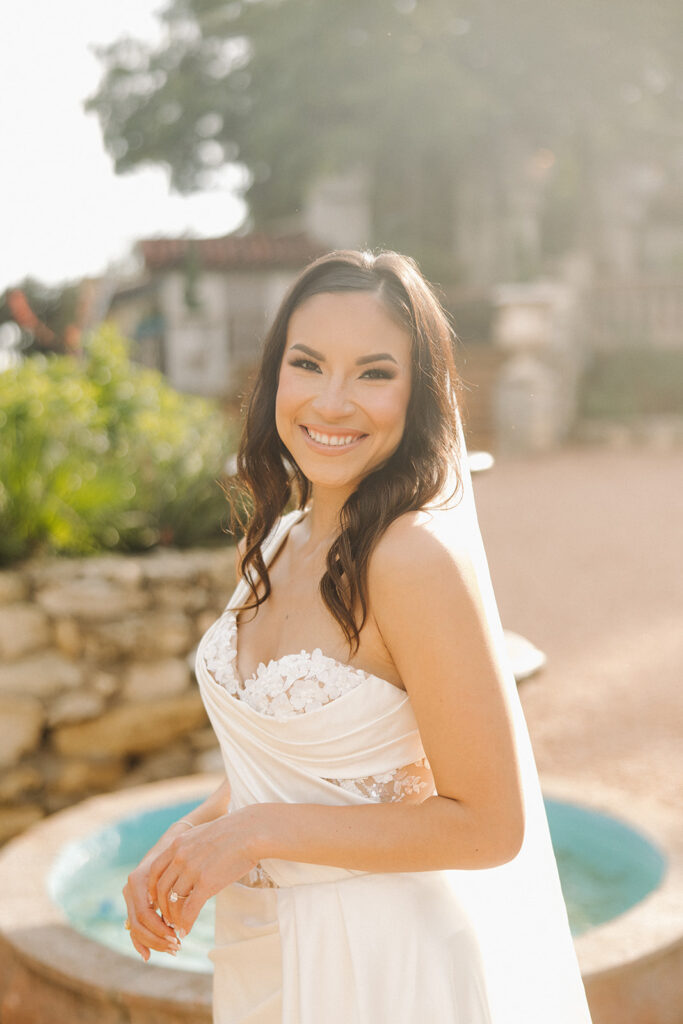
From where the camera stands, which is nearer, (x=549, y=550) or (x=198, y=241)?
(x=549, y=550)

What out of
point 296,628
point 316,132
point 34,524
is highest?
point 316,132

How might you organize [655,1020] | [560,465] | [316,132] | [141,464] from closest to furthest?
1. [655,1020]
2. [141,464]
3. [560,465]
4. [316,132]

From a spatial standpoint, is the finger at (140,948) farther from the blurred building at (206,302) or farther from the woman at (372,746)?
the blurred building at (206,302)

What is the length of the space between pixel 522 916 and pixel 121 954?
4.38 feet

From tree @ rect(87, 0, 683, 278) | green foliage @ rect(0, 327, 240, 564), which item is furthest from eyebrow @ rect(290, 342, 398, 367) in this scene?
tree @ rect(87, 0, 683, 278)

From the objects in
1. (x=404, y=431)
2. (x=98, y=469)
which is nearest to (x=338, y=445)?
(x=404, y=431)

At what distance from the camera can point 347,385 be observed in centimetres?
157

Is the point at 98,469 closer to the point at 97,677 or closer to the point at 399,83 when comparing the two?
the point at 97,677

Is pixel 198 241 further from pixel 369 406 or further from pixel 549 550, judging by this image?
pixel 369 406

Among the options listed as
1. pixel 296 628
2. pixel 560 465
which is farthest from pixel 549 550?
pixel 296 628

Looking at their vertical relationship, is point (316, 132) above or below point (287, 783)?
above

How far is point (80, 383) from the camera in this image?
20.9ft

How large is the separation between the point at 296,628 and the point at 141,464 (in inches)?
167

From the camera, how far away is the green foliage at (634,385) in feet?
51.7
